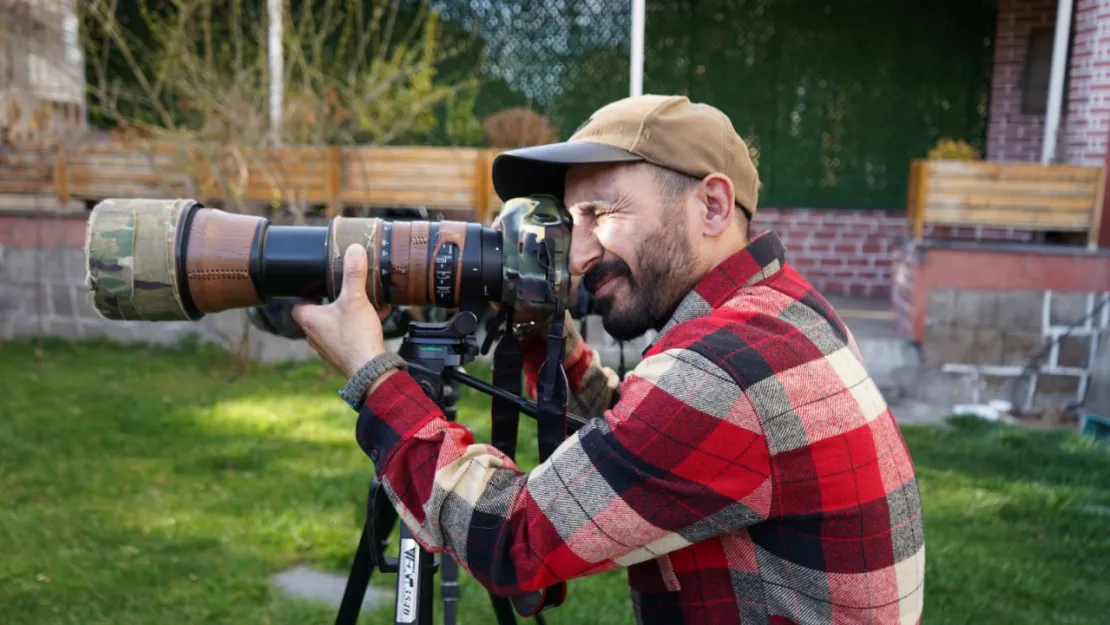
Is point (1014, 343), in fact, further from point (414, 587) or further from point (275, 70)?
point (275, 70)

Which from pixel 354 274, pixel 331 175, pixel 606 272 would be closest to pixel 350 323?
pixel 354 274

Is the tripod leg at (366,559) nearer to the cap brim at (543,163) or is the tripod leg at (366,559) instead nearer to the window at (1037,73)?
the cap brim at (543,163)

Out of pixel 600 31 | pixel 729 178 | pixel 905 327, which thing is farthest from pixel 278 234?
pixel 600 31

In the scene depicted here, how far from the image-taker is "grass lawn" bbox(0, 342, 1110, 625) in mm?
2881

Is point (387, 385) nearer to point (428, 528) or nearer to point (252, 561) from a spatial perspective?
point (428, 528)

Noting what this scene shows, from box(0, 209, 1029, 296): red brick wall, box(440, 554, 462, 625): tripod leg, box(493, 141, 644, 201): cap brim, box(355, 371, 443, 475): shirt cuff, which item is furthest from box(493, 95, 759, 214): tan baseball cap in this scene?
box(0, 209, 1029, 296): red brick wall

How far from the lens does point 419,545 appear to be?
1.70 metres

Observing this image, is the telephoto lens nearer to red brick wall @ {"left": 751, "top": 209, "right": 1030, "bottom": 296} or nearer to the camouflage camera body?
the camouflage camera body

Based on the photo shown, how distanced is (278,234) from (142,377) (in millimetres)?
4532

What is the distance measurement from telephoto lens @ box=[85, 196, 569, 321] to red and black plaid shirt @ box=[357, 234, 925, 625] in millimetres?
212

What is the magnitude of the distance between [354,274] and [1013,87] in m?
7.18

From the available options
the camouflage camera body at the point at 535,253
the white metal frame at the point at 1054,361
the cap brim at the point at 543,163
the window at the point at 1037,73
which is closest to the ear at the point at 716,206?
the cap brim at the point at 543,163

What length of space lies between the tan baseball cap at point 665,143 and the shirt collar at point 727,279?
0.09 meters

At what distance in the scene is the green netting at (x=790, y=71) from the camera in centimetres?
725
